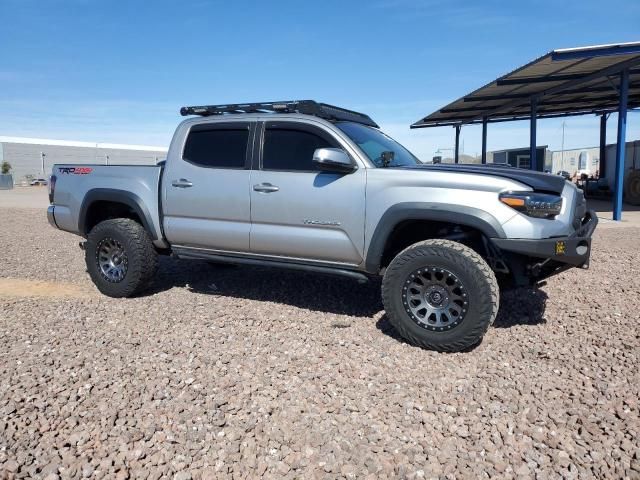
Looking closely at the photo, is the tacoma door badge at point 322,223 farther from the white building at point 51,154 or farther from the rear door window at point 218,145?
the white building at point 51,154

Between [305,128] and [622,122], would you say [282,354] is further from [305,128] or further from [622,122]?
[622,122]

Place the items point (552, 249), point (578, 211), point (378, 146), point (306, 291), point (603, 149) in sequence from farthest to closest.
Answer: point (603, 149)
point (306, 291)
point (378, 146)
point (578, 211)
point (552, 249)

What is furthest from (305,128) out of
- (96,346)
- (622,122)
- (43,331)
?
(622,122)

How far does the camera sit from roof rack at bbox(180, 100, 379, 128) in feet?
16.1

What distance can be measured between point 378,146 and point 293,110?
893 millimetres

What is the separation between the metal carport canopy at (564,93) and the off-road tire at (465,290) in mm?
8792

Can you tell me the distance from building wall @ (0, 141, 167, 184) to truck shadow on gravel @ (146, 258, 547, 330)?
3878 cm

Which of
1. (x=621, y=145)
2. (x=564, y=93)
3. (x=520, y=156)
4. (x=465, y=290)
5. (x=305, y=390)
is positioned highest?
(x=564, y=93)

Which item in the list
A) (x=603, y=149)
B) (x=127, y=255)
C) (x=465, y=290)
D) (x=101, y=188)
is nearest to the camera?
(x=465, y=290)

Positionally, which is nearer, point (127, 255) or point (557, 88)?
point (127, 255)

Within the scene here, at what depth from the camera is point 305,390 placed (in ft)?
11.1

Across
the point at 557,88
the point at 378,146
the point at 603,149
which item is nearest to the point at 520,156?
the point at 603,149

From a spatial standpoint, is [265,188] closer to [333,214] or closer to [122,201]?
[333,214]

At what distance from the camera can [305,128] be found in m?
4.83
